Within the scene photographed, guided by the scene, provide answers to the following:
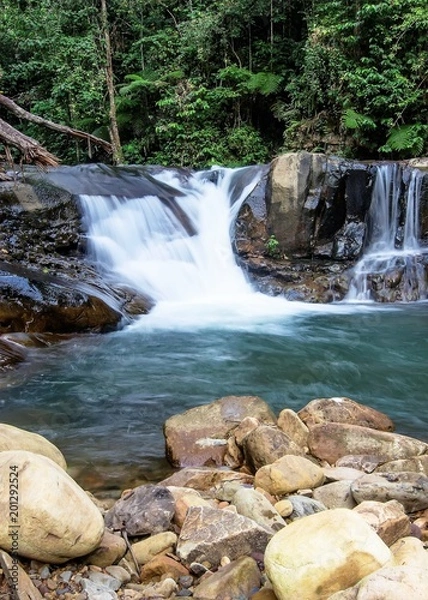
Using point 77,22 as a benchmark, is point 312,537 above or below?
below

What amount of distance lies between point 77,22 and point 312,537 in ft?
80.0

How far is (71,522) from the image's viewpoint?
2.50 m

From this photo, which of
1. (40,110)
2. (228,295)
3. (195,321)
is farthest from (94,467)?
(40,110)

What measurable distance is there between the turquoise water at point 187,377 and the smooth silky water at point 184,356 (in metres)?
0.02

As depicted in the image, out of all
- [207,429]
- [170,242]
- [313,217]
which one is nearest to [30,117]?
[207,429]

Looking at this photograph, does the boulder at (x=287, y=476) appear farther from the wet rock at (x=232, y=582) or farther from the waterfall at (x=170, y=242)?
the waterfall at (x=170, y=242)

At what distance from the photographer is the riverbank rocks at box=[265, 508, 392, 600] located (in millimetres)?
2232

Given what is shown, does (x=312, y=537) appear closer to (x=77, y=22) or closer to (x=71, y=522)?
(x=71, y=522)

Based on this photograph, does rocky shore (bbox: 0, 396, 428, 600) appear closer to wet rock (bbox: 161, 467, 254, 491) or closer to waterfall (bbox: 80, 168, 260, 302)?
wet rock (bbox: 161, 467, 254, 491)

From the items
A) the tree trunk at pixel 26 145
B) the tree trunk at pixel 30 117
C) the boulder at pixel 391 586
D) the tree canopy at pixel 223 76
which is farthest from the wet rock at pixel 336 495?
the tree canopy at pixel 223 76

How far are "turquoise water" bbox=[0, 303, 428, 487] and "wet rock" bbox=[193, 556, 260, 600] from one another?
1.79 metres

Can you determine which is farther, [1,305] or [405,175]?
[405,175]

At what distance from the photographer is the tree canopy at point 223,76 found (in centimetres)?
1488

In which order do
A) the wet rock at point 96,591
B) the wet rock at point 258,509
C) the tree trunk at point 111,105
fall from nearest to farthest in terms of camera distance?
the wet rock at point 96,591 < the wet rock at point 258,509 < the tree trunk at point 111,105
